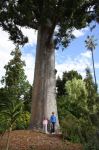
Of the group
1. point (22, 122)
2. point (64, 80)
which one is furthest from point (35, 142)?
point (64, 80)

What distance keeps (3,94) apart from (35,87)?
21.4m

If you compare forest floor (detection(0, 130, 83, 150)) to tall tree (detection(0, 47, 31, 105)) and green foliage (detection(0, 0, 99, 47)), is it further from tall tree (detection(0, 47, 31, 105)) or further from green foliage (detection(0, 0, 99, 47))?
tall tree (detection(0, 47, 31, 105))

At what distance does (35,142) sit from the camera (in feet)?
74.6

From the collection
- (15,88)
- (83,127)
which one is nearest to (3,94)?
(15,88)

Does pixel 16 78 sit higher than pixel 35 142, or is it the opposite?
pixel 16 78

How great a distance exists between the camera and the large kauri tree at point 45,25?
86.2ft

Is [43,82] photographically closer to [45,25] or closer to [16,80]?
[45,25]

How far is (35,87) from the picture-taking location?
1139 inches

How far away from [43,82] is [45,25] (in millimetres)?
3416

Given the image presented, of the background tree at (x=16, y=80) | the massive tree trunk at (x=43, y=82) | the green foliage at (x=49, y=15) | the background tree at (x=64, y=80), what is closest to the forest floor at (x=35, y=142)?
the massive tree trunk at (x=43, y=82)

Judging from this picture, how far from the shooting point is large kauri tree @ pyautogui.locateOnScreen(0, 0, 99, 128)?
26266 millimetres

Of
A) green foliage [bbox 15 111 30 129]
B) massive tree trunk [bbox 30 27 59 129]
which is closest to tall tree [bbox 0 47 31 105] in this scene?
green foliage [bbox 15 111 30 129]

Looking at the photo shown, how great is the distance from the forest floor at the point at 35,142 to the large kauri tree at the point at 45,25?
313cm

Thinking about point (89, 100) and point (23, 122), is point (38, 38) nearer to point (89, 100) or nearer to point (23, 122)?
point (23, 122)
